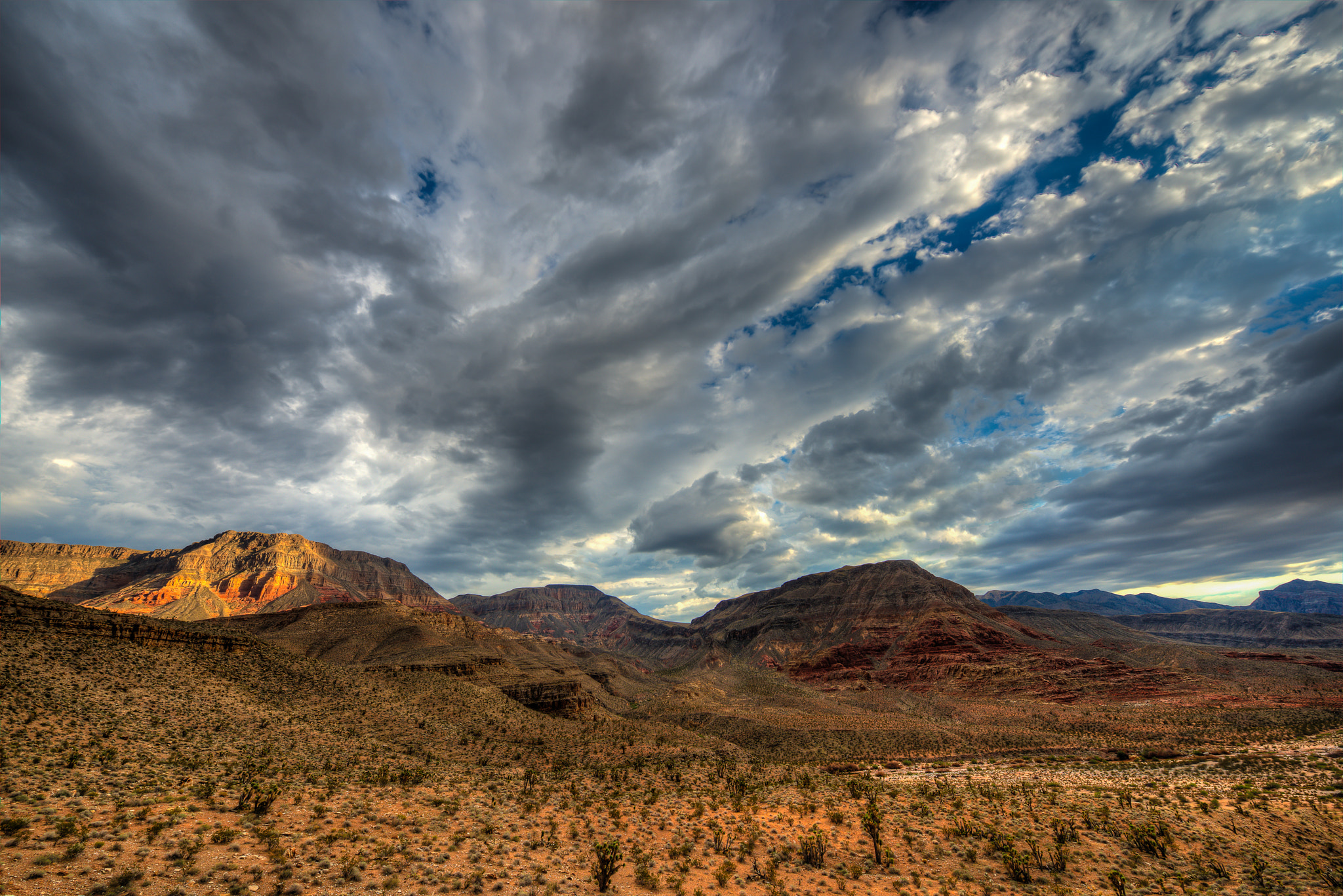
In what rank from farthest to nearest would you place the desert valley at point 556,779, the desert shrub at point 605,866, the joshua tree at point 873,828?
the joshua tree at point 873,828 < the desert shrub at point 605,866 < the desert valley at point 556,779

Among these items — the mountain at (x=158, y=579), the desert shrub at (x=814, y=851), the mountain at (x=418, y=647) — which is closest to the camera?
the desert shrub at (x=814, y=851)

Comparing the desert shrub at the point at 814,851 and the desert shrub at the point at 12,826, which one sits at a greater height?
the desert shrub at the point at 12,826

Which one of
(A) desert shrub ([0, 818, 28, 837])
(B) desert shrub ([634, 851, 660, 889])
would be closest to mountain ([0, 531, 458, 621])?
(A) desert shrub ([0, 818, 28, 837])

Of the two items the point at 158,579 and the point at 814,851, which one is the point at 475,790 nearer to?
the point at 814,851

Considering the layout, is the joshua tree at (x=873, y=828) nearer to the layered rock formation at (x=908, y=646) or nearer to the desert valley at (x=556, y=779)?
the desert valley at (x=556, y=779)

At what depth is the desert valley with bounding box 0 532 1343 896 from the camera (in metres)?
17.4

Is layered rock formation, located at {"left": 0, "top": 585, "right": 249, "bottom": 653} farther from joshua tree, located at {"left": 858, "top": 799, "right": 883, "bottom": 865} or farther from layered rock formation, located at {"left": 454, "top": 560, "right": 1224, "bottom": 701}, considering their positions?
layered rock formation, located at {"left": 454, "top": 560, "right": 1224, "bottom": 701}

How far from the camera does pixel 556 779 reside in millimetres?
34625

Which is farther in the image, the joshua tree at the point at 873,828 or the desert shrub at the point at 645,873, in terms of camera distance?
the joshua tree at the point at 873,828

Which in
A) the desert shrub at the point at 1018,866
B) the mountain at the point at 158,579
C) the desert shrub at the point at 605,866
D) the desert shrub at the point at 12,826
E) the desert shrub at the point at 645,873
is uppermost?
the mountain at the point at 158,579

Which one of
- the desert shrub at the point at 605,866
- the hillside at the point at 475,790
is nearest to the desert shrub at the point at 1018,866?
the hillside at the point at 475,790

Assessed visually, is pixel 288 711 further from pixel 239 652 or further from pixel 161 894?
pixel 161 894

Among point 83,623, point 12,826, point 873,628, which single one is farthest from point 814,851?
point 873,628

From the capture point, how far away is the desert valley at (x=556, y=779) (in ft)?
57.2
